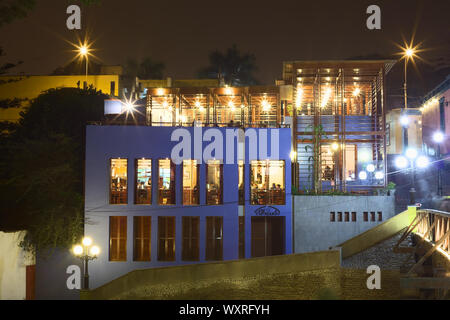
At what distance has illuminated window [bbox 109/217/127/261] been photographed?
23.1 meters

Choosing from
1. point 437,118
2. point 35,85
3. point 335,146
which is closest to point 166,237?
point 335,146

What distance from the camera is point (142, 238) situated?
2336 centimetres

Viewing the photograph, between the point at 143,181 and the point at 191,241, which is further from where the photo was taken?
the point at 143,181

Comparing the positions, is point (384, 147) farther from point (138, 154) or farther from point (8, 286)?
point (8, 286)

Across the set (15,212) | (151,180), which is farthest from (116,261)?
(15,212)

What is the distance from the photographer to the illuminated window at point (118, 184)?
23594mm

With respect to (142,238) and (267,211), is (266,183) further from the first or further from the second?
(142,238)

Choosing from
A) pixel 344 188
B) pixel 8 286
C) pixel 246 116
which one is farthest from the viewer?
pixel 246 116

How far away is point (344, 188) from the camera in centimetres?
2683

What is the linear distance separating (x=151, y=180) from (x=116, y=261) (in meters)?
4.44

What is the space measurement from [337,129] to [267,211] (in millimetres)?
8545

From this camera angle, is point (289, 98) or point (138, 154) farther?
point (289, 98)

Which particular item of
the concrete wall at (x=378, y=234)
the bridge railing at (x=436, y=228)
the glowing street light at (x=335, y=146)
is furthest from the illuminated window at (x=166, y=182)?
the bridge railing at (x=436, y=228)

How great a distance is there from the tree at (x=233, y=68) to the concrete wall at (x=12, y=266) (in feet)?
99.1
